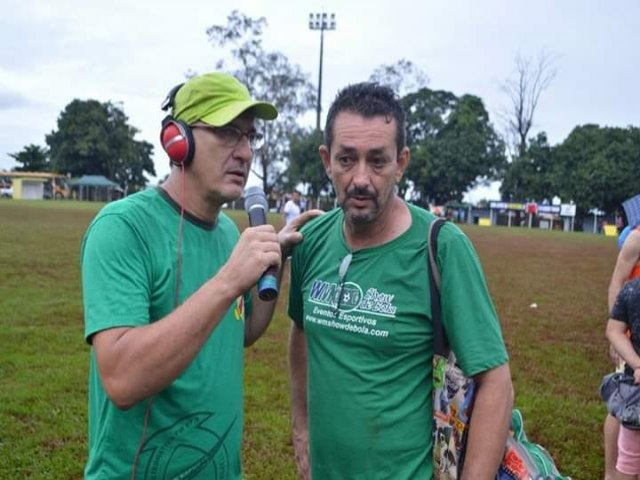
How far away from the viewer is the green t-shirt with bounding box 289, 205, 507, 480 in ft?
7.01

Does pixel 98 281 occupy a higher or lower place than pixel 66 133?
lower

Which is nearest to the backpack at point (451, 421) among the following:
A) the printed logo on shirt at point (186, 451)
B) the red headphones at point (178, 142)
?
the printed logo on shirt at point (186, 451)

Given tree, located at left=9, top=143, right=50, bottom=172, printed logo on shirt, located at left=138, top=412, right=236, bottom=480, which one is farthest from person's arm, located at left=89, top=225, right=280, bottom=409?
tree, located at left=9, top=143, right=50, bottom=172

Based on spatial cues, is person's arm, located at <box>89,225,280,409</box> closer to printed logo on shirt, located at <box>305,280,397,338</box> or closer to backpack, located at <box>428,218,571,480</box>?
printed logo on shirt, located at <box>305,280,397,338</box>

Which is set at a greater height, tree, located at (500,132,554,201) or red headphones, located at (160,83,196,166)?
tree, located at (500,132,554,201)

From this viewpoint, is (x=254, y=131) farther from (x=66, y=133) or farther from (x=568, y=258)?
(x=66, y=133)

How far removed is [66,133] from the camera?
8731 centimetres

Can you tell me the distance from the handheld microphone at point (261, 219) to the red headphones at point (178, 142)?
12.7 inches

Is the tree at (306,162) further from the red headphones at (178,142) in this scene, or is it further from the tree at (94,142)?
the red headphones at (178,142)

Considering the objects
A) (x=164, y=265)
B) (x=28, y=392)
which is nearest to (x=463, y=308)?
(x=164, y=265)

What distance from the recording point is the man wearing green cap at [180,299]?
1.83 meters

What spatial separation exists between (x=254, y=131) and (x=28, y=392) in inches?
200

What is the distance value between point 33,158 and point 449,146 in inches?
2751

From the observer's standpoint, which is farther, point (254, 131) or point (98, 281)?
point (254, 131)
